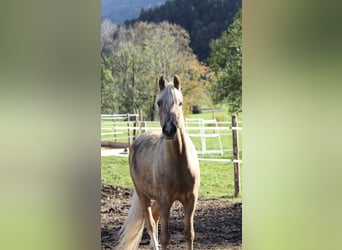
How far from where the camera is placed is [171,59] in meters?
2.59

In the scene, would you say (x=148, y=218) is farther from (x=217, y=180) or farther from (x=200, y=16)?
(x=200, y=16)

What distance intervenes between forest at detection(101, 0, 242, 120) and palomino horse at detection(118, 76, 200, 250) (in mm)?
91

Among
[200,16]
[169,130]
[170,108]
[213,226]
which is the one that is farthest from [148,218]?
[200,16]

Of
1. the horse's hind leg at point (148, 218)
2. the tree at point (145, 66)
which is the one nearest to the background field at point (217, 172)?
the tree at point (145, 66)

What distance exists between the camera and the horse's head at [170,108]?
8.11ft

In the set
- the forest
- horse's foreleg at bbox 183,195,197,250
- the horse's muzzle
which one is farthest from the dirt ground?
the forest

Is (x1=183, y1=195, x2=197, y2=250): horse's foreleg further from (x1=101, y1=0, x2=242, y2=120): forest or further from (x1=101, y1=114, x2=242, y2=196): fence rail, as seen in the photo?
(x1=101, y1=0, x2=242, y2=120): forest

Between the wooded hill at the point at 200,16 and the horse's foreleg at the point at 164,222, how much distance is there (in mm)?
736

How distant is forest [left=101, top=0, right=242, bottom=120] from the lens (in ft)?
8.44

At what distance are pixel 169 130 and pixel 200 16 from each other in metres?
0.58
